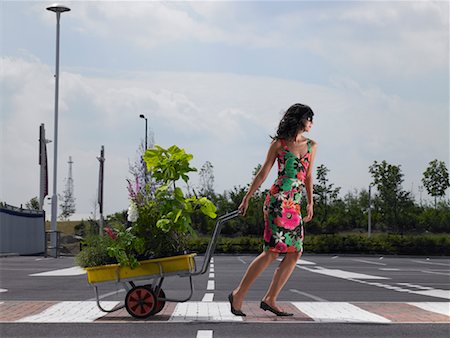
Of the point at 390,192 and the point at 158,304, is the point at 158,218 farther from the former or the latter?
the point at 390,192

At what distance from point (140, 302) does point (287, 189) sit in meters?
1.97

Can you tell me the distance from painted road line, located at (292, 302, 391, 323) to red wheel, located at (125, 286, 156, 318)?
1.73m

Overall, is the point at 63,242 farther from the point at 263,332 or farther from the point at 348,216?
the point at 263,332

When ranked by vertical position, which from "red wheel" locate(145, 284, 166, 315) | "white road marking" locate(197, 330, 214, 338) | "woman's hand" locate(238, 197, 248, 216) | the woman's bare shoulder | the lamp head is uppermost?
the lamp head

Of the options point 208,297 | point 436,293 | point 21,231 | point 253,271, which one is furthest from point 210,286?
point 21,231

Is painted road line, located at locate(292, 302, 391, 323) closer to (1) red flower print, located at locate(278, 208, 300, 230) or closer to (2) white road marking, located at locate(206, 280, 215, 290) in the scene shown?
(1) red flower print, located at locate(278, 208, 300, 230)

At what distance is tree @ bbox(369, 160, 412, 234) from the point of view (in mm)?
70250

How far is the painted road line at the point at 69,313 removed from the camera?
838cm

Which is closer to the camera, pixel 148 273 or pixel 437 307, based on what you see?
pixel 148 273

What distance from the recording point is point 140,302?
328 inches

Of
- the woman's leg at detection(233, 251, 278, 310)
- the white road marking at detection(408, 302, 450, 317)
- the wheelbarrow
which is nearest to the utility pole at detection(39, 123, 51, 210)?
the white road marking at detection(408, 302, 450, 317)

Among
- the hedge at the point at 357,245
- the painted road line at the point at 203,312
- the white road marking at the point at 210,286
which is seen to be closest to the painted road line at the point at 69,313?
the painted road line at the point at 203,312

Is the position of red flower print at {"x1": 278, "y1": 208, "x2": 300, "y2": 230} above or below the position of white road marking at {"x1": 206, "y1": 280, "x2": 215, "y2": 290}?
above

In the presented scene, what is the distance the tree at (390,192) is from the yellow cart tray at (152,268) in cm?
6350
